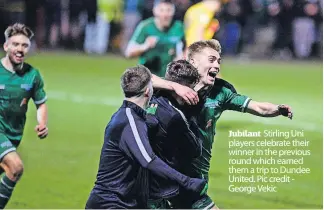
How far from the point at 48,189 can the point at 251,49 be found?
57.0ft

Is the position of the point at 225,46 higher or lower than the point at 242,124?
higher

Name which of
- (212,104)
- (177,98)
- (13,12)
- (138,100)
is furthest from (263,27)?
(138,100)

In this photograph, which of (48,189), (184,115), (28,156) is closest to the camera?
(184,115)

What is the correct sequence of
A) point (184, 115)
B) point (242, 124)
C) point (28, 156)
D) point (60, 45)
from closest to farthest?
1. point (184, 115)
2. point (28, 156)
3. point (242, 124)
4. point (60, 45)

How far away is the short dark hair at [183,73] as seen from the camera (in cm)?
695

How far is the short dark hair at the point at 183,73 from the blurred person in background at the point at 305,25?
1528 centimetres

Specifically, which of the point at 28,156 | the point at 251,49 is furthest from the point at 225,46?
the point at 28,156

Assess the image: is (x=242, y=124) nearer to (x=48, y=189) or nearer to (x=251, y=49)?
(x=48, y=189)

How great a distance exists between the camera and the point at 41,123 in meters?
8.77

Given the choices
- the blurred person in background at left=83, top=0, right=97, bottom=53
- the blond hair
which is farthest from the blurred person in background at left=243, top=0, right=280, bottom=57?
the blond hair

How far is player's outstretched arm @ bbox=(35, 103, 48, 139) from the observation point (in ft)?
28.2

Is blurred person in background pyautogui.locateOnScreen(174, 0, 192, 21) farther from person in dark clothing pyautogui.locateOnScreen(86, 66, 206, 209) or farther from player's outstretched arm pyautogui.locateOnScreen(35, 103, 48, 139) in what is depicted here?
person in dark clothing pyautogui.locateOnScreen(86, 66, 206, 209)

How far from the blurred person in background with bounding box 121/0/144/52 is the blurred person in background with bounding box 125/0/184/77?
43.2ft

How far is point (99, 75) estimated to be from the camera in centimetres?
2141
